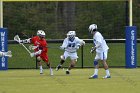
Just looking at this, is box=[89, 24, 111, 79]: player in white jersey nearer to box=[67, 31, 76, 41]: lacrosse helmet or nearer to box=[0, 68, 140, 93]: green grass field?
box=[0, 68, 140, 93]: green grass field

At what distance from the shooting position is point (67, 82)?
685 inches

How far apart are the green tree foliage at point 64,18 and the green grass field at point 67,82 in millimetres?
13928

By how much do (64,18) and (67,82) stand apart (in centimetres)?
2021

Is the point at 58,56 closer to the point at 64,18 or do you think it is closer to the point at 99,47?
the point at 64,18

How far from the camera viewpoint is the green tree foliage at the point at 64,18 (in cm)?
3553

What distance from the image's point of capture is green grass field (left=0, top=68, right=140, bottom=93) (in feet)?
50.9

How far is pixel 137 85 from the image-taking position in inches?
650

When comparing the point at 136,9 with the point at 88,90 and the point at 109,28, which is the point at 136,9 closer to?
the point at 109,28

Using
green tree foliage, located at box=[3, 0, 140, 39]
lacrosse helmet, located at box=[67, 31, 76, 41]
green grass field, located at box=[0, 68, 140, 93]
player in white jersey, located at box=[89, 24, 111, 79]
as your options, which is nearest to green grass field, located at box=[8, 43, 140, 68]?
green tree foliage, located at box=[3, 0, 140, 39]

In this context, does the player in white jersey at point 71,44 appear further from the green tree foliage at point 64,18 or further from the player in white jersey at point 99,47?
the green tree foliage at point 64,18

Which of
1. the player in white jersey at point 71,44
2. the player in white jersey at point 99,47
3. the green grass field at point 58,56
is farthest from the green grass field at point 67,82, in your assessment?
the green grass field at point 58,56

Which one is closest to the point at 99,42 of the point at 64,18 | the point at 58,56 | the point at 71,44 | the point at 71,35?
the point at 71,35

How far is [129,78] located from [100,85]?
2.07 m

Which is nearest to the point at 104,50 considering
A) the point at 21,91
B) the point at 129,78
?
the point at 129,78
